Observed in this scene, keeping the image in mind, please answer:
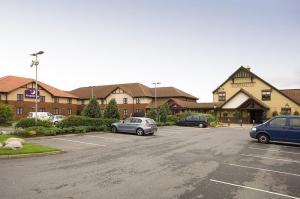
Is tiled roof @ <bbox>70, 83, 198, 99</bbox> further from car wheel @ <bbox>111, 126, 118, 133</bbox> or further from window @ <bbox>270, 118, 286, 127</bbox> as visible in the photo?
window @ <bbox>270, 118, 286, 127</bbox>

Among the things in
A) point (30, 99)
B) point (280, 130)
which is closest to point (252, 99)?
point (280, 130)

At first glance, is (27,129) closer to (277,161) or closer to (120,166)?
(120,166)

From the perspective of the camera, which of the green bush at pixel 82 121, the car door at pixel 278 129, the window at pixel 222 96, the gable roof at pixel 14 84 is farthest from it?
the window at pixel 222 96

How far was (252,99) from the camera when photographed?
178 feet

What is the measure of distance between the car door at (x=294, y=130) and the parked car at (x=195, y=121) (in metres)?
22.2

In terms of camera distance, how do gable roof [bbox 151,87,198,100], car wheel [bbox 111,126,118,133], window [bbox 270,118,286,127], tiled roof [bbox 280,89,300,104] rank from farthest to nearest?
gable roof [bbox 151,87,198,100]
tiled roof [bbox 280,89,300,104]
car wheel [bbox 111,126,118,133]
window [bbox 270,118,286,127]

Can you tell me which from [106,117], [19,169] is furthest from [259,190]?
[106,117]

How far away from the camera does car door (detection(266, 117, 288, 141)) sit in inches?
821

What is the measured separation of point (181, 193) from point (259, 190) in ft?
7.94

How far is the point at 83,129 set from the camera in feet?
89.2

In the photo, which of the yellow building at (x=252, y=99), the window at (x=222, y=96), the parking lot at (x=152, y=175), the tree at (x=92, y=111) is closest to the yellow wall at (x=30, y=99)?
the tree at (x=92, y=111)

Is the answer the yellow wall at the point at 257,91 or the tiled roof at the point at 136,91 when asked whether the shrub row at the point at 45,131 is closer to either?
the yellow wall at the point at 257,91

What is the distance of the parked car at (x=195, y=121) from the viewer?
4294 cm

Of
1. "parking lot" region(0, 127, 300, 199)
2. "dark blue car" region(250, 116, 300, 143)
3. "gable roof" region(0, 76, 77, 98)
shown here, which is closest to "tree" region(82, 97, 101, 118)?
"parking lot" region(0, 127, 300, 199)
